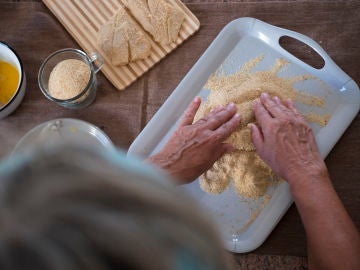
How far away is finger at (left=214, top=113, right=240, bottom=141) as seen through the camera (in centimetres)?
81

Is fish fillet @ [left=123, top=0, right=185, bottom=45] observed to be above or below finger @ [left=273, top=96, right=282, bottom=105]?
above

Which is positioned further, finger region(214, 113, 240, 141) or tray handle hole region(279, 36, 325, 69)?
tray handle hole region(279, 36, 325, 69)

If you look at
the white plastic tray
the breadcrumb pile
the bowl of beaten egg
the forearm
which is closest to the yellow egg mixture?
the bowl of beaten egg

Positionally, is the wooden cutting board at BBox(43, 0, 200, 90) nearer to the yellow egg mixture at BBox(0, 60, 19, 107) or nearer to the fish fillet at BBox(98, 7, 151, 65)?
the fish fillet at BBox(98, 7, 151, 65)

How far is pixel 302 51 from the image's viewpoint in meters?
0.97

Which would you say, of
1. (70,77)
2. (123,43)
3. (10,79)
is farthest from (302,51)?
(10,79)

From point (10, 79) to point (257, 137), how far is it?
62cm

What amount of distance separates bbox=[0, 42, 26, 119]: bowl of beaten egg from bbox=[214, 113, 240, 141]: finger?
0.49 metres

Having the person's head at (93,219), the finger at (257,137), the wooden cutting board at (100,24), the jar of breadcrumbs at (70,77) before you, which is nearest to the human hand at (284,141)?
the finger at (257,137)

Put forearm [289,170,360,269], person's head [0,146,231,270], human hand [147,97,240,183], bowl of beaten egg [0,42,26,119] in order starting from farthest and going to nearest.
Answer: bowl of beaten egg [0,42,26,119], human hand [147,97,240,183], forearm [289,170,360,269], person's head [0,146,231,270]

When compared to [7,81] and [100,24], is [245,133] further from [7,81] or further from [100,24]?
[7,81]

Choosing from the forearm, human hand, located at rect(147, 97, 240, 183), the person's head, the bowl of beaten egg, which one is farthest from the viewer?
the bowl of beaten egg

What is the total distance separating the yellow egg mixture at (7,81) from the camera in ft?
3.06

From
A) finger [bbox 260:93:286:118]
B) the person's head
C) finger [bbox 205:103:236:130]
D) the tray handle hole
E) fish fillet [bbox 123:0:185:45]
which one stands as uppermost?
the person's head
